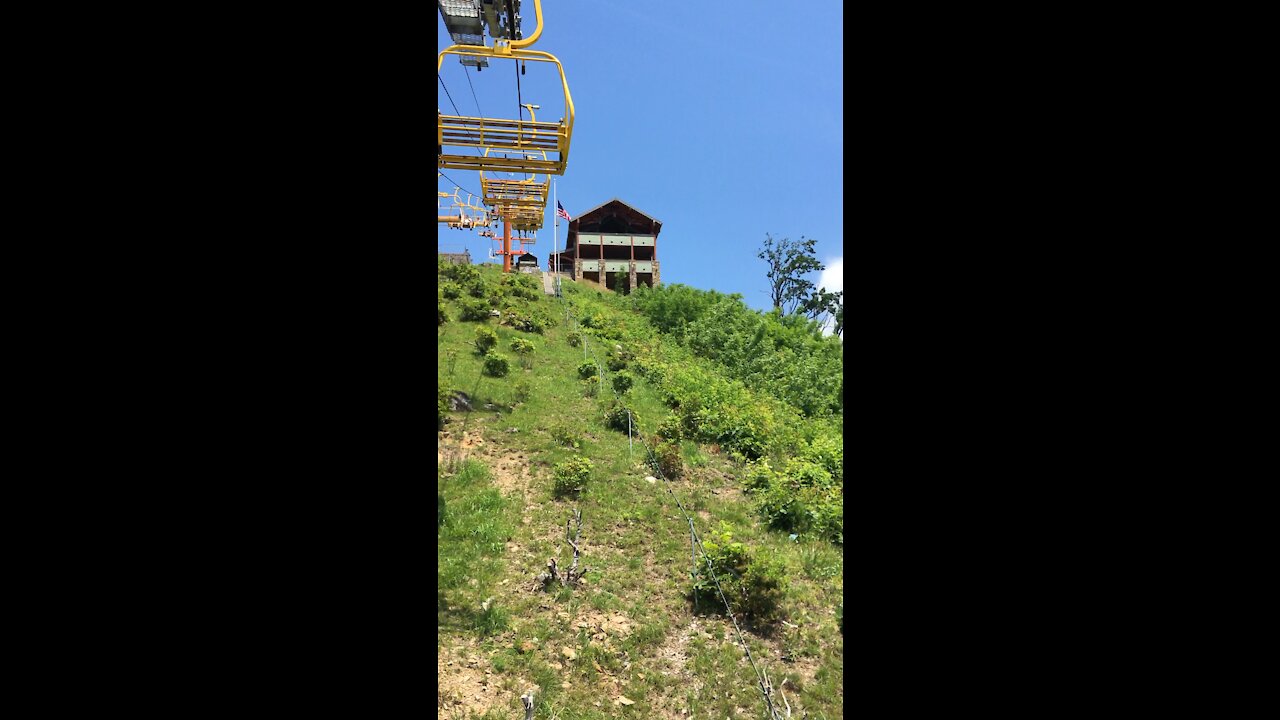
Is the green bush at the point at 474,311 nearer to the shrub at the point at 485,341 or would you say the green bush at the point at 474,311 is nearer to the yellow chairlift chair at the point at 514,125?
the shrub at the point at 485,341

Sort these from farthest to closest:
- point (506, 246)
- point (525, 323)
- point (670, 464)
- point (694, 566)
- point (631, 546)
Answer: point (506, 246), point (525, 323), point (670, 464), point (631, 546), point (694, 566)

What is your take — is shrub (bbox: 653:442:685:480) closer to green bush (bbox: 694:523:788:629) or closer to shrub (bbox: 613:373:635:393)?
green bush (bbox: 694:523:788:629)

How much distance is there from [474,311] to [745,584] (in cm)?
1286

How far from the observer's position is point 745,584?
507cm

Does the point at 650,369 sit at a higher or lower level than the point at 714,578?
higher

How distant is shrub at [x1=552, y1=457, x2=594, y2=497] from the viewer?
734cm

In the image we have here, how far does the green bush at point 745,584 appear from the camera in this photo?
4988 mm

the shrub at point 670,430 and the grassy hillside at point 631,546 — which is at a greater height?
the shrub at point 670,430

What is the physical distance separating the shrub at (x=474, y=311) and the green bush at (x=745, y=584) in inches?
480

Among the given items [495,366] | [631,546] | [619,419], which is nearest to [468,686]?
[631,546]

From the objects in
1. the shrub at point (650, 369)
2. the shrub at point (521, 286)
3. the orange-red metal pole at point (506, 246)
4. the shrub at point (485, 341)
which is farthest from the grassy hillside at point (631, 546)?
the orange-red metal pole at point (506, 246)

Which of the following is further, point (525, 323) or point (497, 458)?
point (525, 323)

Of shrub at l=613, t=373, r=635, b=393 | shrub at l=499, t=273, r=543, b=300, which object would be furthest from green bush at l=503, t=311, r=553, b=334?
shrub at l=613, t=373, r=635, b=393

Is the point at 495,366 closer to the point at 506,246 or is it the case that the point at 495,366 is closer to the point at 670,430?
the point at 670,430
